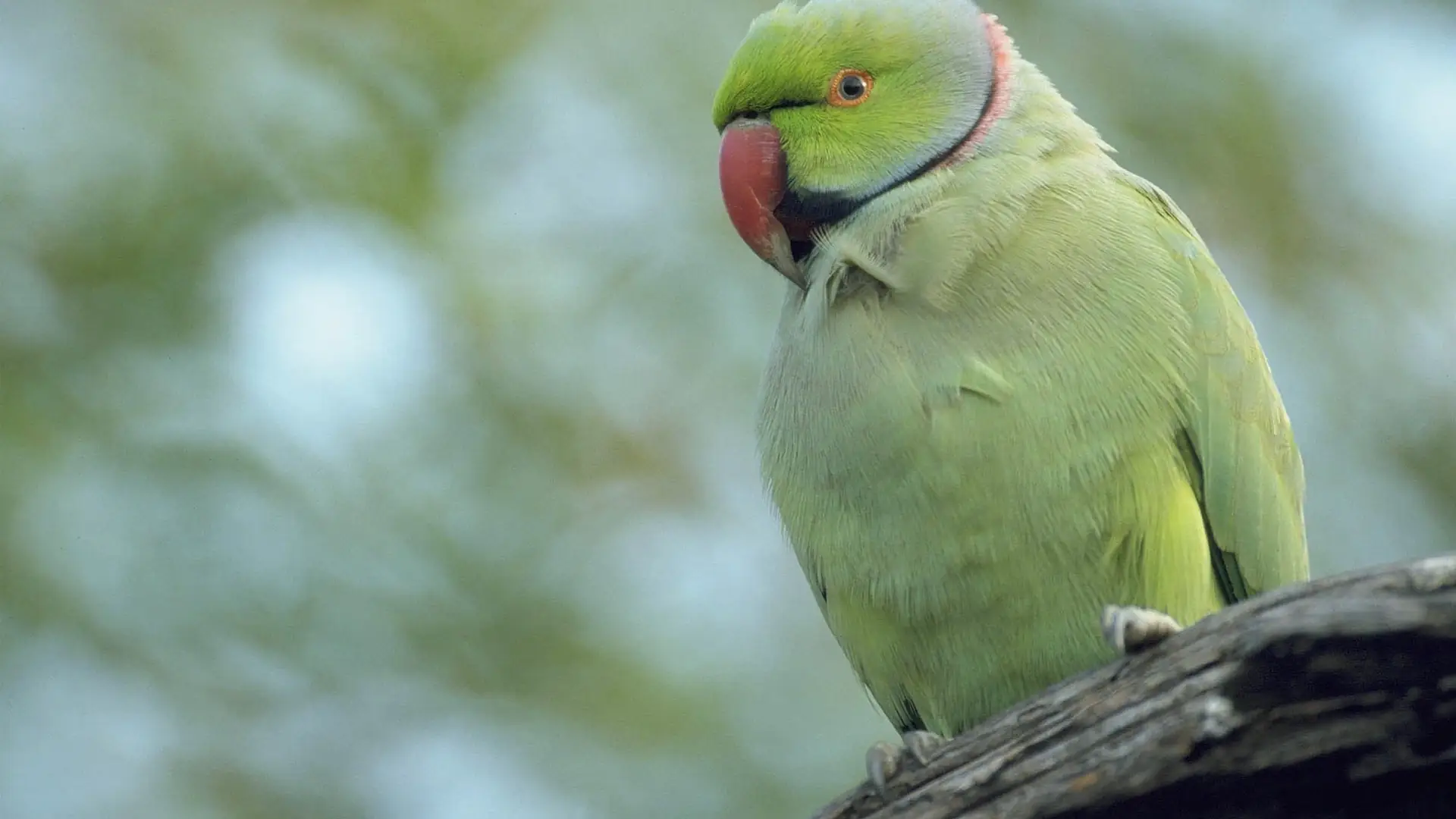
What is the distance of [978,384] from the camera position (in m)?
3.18

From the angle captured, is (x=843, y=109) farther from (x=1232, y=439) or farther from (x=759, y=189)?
(x=1232, y=439)

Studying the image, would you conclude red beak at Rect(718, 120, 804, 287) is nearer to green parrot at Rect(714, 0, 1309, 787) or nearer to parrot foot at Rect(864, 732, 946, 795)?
green parrot at Rect(714, 0, 1309, 787)

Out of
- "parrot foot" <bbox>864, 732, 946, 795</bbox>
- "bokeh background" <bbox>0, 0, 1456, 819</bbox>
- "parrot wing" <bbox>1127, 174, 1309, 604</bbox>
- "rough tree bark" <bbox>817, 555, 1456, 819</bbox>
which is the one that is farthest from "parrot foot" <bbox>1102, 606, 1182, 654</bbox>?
"bokeh background" <bbox>0, 0, 1456, 819</bbox>

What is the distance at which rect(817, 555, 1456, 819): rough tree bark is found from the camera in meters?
2.16

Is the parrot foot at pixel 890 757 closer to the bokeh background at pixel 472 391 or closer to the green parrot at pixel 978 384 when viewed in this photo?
the green parrot at pixel 978 384

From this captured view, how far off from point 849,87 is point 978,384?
0.98 meters

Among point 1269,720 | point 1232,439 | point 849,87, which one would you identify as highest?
point 849,87

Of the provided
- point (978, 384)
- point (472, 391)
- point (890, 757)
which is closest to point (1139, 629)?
point (890, 757)

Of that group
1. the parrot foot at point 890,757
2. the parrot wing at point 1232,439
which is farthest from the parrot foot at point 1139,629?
the parrot wing at point 1232,439

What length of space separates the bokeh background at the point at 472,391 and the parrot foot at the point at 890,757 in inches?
116

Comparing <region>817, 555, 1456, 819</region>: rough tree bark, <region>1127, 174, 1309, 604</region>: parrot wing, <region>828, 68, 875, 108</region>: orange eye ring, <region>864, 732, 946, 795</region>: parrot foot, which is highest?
<region>828, 68, 875, 108</region>: orange eye ring

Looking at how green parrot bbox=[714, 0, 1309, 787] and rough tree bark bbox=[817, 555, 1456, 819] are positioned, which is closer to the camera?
rough tree bark bbox=[817, 555, 1456, 819]

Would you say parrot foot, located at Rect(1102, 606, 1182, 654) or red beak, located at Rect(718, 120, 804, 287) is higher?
red beak, located at Rect(718, 120, 804, 287)

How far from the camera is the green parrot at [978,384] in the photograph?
318 cm
